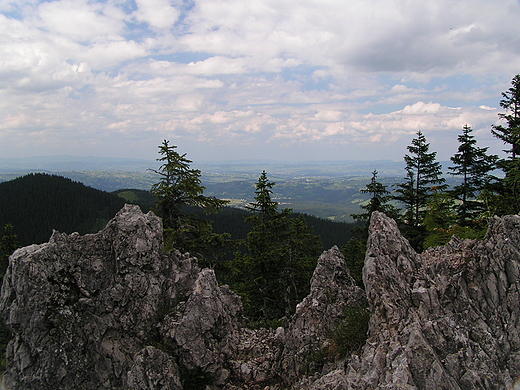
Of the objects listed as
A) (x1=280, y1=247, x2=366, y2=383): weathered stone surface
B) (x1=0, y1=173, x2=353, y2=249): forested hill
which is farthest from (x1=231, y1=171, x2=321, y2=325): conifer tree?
(x1=0, y1=173, x2=353, y2=249): forested hill

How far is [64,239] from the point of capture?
38.2 feet

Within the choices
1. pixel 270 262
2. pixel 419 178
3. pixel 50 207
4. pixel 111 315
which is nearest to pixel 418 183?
pixel 419 178

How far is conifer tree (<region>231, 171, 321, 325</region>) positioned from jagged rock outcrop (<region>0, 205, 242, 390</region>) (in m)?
10.1

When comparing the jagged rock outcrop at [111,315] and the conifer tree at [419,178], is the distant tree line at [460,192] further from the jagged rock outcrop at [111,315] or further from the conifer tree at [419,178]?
the jagged rock outcrop at [111,315]

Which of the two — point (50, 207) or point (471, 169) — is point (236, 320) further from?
point (50, 207)

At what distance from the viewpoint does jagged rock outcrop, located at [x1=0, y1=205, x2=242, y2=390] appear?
1017 cm

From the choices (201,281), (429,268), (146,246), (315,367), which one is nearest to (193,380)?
(201,281)

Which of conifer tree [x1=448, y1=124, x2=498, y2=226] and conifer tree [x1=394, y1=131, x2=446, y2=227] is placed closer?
conifer tree [x1=448, y1=124, x2=498, y2=226]

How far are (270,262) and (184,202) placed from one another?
800 cm

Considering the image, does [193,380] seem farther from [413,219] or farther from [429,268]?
[413,219]

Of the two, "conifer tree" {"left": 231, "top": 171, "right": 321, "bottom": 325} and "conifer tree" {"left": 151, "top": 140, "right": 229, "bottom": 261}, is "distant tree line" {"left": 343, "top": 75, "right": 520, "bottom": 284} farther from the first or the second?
"conifer tree" {"left": 151, "top": 140, "right": 229, "bottom": 261}

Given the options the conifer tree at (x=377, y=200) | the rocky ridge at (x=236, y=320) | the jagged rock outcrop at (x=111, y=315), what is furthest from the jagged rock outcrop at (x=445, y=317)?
the conifer tree at (x=377, y=200)

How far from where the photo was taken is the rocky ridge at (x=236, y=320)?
826 cm

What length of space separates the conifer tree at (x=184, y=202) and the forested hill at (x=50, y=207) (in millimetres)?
117144
